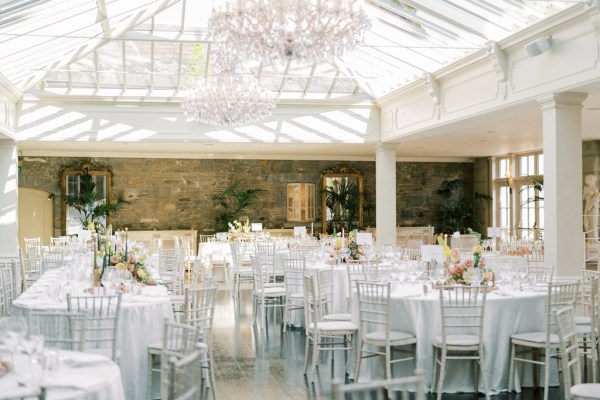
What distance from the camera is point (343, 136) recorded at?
1669 centimetres

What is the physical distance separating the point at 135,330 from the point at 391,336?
248 centimetres

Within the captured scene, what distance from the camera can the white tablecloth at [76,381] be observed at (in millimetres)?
3513

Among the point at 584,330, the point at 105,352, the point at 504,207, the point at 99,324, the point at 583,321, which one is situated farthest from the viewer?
the point at 504,207

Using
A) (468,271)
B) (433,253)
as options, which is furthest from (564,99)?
(468,271)

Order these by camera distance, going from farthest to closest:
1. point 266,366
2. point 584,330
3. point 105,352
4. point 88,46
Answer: point 88,46, point 266,366, point 584,330, point 105,352

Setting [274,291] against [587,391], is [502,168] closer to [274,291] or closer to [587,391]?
[274,291]

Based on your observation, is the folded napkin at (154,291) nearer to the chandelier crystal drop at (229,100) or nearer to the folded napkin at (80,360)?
the folded napkin at (80,360)

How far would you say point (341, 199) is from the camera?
21.9m

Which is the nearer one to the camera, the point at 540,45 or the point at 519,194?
the point at 540,45

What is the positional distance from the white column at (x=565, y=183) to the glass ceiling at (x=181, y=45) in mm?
1312

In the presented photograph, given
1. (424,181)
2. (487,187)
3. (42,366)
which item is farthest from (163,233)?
(42,366)

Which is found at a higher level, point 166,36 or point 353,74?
point 166,36

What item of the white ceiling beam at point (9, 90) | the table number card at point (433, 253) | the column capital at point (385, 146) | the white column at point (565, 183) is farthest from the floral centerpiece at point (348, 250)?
the white ceiling beam at point (9, 90)

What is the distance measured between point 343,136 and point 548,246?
790 cm
